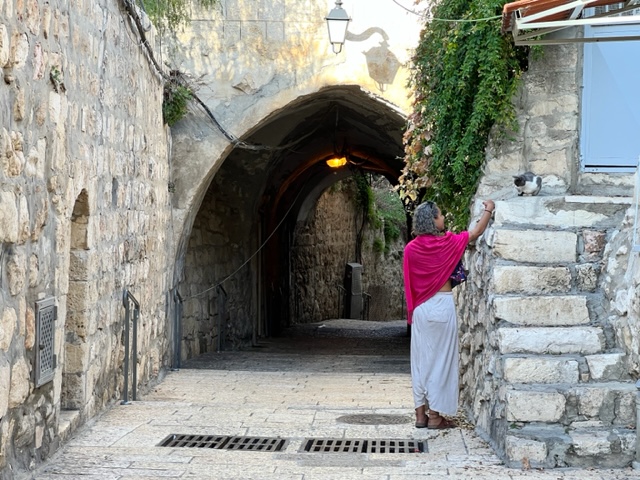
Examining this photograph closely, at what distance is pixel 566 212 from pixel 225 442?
7.52 ft

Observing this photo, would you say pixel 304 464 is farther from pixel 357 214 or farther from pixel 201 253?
pixel 357 214

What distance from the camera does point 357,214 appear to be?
72.7 feet

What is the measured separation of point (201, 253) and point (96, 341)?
221 inches

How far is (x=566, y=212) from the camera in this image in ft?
17.0

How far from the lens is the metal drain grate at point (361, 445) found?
4734 millimetres

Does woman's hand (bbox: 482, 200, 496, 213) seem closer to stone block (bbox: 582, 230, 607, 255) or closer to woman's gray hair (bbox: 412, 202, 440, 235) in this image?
woman's gray hair (bbox: 412, 202, 440, 235)

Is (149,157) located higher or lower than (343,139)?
lower

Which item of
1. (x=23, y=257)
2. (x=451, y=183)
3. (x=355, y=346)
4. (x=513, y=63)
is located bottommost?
(x=355, y=346)

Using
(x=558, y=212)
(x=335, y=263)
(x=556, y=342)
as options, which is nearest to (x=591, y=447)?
(x=556, y=342)

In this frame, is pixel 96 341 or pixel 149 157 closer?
pixel 96 341

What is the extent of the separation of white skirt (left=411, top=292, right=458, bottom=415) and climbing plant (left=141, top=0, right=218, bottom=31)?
14.2 ft

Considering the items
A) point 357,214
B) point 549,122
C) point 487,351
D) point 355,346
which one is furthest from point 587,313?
point 357,214

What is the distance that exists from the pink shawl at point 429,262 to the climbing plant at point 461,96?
4.44 ft

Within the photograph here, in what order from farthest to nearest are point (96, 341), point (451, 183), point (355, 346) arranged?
point (355, 346)
point (451, 183)
point (96, 341)
